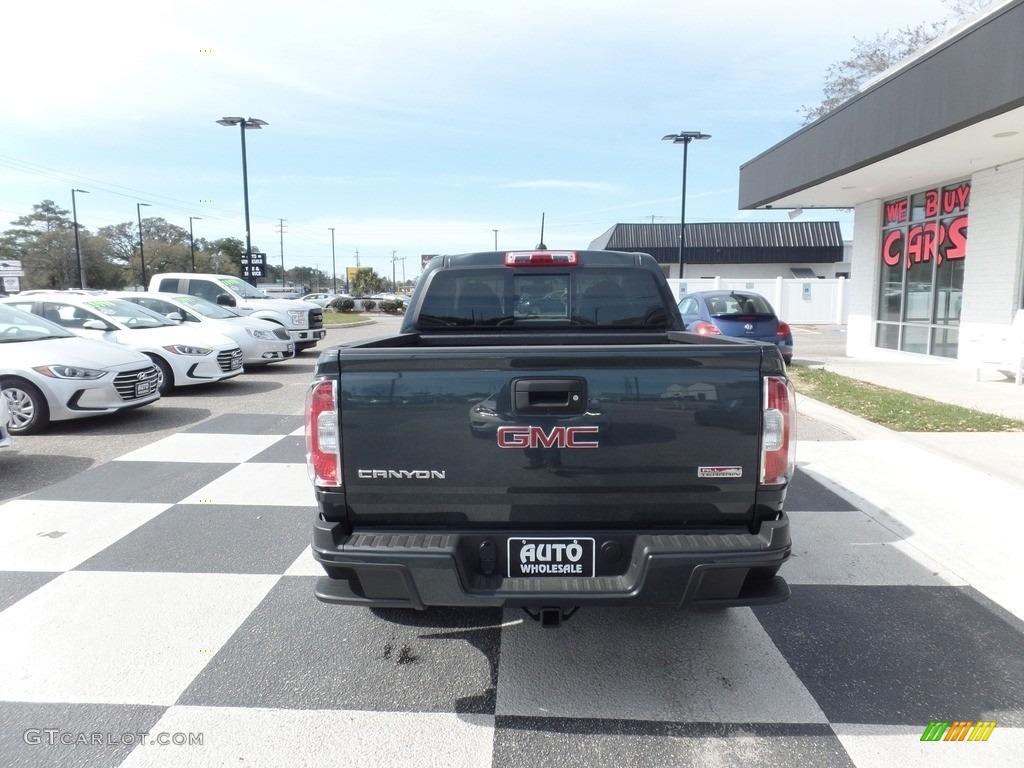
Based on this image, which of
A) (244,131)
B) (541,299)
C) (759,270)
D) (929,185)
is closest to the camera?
(541,299)

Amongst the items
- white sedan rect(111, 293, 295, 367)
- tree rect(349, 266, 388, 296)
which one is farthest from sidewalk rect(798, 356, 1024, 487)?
tree rect(349, 266, 388, 296)

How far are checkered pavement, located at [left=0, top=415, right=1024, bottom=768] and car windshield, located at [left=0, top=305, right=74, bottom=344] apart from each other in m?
4.80

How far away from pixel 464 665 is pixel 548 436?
1.30 m

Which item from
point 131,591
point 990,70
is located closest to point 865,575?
point 131,591

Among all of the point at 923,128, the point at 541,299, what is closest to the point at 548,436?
the point at 541,299

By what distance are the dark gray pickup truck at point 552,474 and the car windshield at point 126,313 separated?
9.67 m

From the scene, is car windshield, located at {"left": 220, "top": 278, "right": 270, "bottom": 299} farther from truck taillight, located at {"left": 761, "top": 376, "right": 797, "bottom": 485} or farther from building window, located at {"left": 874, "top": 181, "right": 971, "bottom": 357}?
truck taillight, located at {"left": 761, "top": 376, "right": 797, "bottom": 485}

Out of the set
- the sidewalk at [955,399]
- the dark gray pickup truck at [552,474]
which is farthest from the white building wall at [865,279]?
the dark gray pickup truck at [552,474]

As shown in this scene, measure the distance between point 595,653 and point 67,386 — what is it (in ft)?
23.7

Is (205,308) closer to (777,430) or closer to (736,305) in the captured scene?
(736,305)

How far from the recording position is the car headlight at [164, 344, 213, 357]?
10688 millimetres

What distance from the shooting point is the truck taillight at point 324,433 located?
→ 278 cm

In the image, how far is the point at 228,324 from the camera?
43.8 feet

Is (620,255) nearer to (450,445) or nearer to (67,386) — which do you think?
(450,445)
